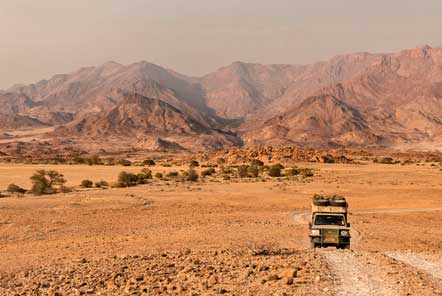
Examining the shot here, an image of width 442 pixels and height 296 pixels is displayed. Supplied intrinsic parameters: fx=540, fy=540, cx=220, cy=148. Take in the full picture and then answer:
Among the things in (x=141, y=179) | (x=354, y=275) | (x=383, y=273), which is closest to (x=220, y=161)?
(x=141, y=179)

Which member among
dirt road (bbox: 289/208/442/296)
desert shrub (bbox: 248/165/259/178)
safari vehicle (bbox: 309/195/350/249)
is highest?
safari vehicle (bbox: 309/195/350/249)

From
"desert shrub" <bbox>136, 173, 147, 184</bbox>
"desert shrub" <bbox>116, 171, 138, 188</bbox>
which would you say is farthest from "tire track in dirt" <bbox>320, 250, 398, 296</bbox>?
"desert shrub" <bbox>136, 173, 147, 184</bbox>

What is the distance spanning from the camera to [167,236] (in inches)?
939

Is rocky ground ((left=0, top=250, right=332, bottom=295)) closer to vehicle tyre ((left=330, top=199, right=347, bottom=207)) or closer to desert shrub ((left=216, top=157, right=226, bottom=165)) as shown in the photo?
Result: vehicle tyre ((left=330, top=199, right=347, bottom=207))

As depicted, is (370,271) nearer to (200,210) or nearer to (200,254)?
(200,254)

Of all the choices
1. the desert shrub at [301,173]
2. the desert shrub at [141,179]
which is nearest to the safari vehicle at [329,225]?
the desert shrub at [141,179]

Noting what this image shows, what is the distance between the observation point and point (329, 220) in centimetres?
1936

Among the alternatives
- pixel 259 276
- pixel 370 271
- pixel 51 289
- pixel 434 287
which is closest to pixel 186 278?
pixel 259 276

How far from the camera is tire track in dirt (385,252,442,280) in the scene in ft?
49.9

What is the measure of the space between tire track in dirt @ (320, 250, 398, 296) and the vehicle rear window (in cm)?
183

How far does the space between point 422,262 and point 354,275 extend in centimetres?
368

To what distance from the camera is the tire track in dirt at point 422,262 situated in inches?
598

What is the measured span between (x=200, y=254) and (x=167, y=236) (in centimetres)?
635

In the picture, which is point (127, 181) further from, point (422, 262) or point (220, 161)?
point (220, 161)
